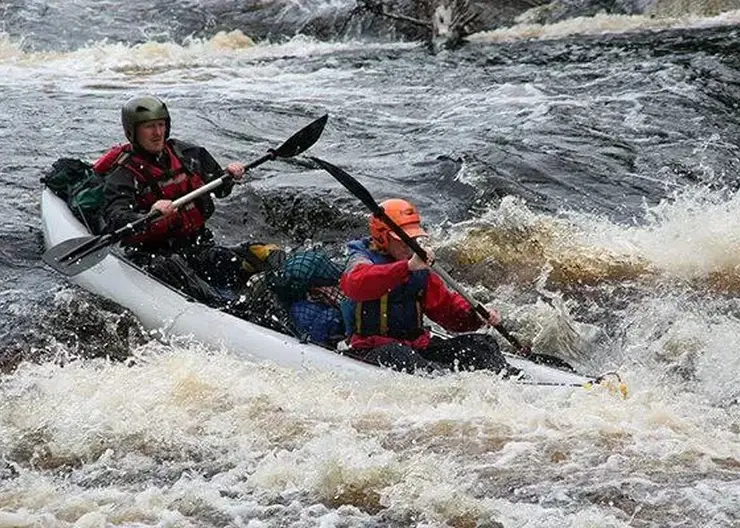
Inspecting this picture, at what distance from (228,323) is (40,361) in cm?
119

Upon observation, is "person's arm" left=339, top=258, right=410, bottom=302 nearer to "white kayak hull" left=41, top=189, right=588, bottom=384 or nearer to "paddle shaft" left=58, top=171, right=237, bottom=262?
"white kayak hull" left=41, top=189, right=588, bottom=384

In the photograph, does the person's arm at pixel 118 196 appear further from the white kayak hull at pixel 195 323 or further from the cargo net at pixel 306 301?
the cargo net at pixel 306 301

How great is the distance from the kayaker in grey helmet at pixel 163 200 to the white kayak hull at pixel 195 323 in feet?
0.52

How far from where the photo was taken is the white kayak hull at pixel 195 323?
6.21 m

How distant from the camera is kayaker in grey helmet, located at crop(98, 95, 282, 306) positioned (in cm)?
737

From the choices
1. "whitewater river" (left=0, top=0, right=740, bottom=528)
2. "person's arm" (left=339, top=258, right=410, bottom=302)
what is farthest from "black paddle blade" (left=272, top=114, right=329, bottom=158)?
"person's arm" (left=339, top=258, right=410, bottom=302)

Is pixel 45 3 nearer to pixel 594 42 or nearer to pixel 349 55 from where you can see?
pixel 349 55

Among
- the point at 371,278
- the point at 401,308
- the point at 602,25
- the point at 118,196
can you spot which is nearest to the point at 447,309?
the point at 401,308

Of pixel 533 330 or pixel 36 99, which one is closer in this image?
pixel 533 330

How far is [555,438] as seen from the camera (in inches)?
216

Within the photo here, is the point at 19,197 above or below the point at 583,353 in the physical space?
above

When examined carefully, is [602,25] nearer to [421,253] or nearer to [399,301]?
[399,301]

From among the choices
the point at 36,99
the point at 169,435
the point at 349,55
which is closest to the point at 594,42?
the point at 349,55

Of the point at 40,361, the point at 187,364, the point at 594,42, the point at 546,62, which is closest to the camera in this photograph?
the point at 187,364
